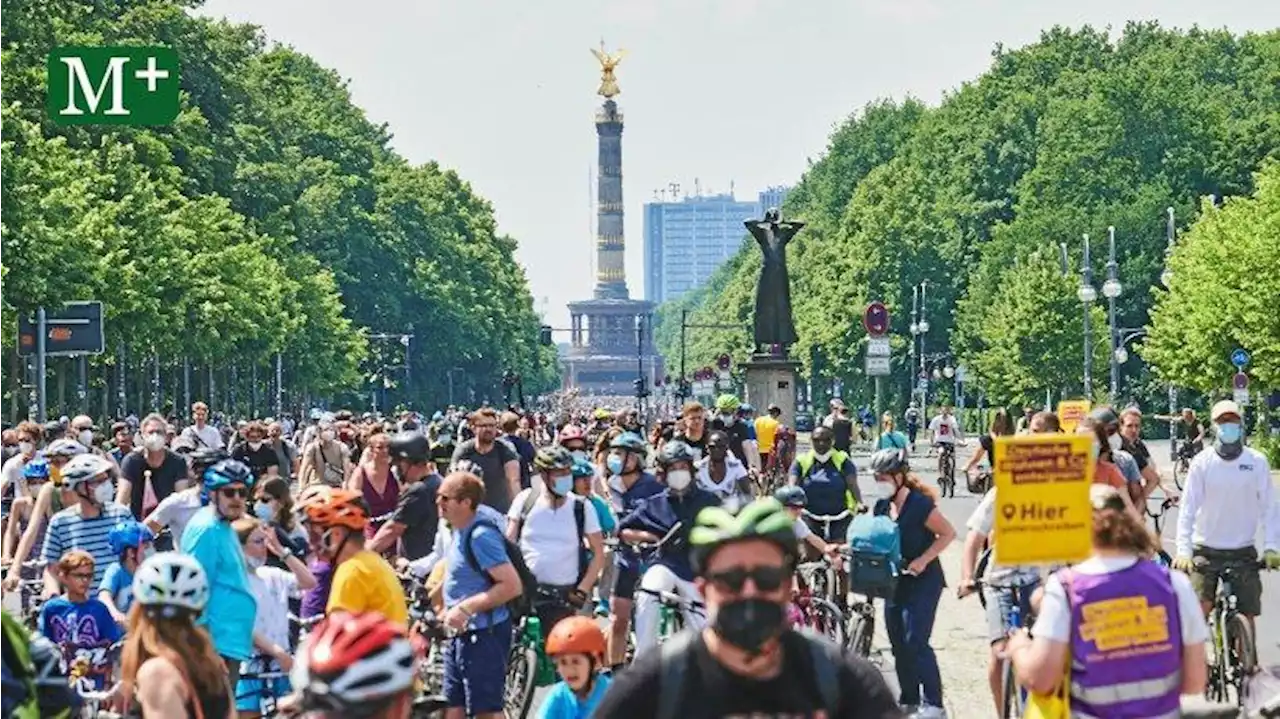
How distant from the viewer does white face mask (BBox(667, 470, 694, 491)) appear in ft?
56.7

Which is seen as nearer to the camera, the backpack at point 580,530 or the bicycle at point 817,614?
the backpack at point 580,530

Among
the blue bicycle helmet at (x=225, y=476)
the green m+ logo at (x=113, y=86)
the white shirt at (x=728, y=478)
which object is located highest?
the green m+ logo at (x=113, y=86)

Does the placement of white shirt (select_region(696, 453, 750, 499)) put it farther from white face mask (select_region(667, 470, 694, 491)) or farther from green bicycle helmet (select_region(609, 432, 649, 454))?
white face mask (select_region(667, 470, 694, 491))

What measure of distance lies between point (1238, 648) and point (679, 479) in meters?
2.93

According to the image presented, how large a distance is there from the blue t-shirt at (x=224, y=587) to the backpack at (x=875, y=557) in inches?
157

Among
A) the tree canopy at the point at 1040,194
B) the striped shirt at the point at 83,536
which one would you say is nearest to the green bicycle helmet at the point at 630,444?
the striped shirt at the point at 83,536

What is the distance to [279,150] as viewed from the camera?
10762 centimetres

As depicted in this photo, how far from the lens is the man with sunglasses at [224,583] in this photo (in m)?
13.0

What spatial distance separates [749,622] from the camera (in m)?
6.52

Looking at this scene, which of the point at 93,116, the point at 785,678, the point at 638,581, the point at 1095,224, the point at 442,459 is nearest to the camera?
the point at 785,678

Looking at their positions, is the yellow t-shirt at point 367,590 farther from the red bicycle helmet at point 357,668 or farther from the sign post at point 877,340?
the sign post at point 877,340

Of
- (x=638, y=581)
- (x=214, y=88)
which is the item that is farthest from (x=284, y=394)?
(x=638, y=581)

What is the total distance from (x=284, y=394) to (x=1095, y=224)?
2708 centimetres

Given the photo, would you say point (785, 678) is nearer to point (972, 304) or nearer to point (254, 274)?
point (254, 274)
